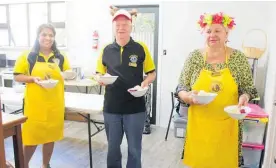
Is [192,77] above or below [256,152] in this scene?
above

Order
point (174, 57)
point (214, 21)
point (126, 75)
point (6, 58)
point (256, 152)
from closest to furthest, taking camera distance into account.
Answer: point (214, 21) → point (126, 75) → point (256, 152) → point (174, 57) → point (6, 58)

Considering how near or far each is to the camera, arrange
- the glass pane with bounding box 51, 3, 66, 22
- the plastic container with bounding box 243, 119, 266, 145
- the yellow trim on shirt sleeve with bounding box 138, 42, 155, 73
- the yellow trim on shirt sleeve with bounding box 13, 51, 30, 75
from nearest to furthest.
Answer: the yellow trim on shirt sleeve with bounding box 138, 42, 155, 73 < the yellow trim on shirt sleeve with bounding box 13, 51, 30, 75 < the plastic container with bounding box 243, 119, 266, 145 < the glass pane with bounding box 51, 3, 66, 22

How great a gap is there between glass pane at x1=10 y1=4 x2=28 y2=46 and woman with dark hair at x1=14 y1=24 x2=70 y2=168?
9.80ft

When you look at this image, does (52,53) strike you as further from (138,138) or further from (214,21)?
(214,21)

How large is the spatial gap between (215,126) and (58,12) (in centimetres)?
371

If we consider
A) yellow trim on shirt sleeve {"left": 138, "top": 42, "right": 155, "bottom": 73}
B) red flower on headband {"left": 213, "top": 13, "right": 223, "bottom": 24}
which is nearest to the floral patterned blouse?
red flower on headband {"left": 213, "top": 13, "right": 223, "bottom": 24}

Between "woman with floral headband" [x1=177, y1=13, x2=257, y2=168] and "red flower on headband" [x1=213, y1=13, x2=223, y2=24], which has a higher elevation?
"red flower on headband" [x1=213, y1=13, x2=223, y2=24]

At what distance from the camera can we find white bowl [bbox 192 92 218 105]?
4.79ft

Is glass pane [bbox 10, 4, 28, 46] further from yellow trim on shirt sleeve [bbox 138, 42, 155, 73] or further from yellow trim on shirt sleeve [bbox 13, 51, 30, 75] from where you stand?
yellow trim on shirt sleeve [bbox 138, 42, 155, 73]

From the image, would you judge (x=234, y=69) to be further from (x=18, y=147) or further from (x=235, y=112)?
(x=18, y=147)

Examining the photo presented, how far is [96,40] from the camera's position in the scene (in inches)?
160

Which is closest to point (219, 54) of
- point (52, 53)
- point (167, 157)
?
point (52, 53)

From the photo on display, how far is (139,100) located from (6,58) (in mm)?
3991

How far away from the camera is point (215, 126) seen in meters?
1.60
